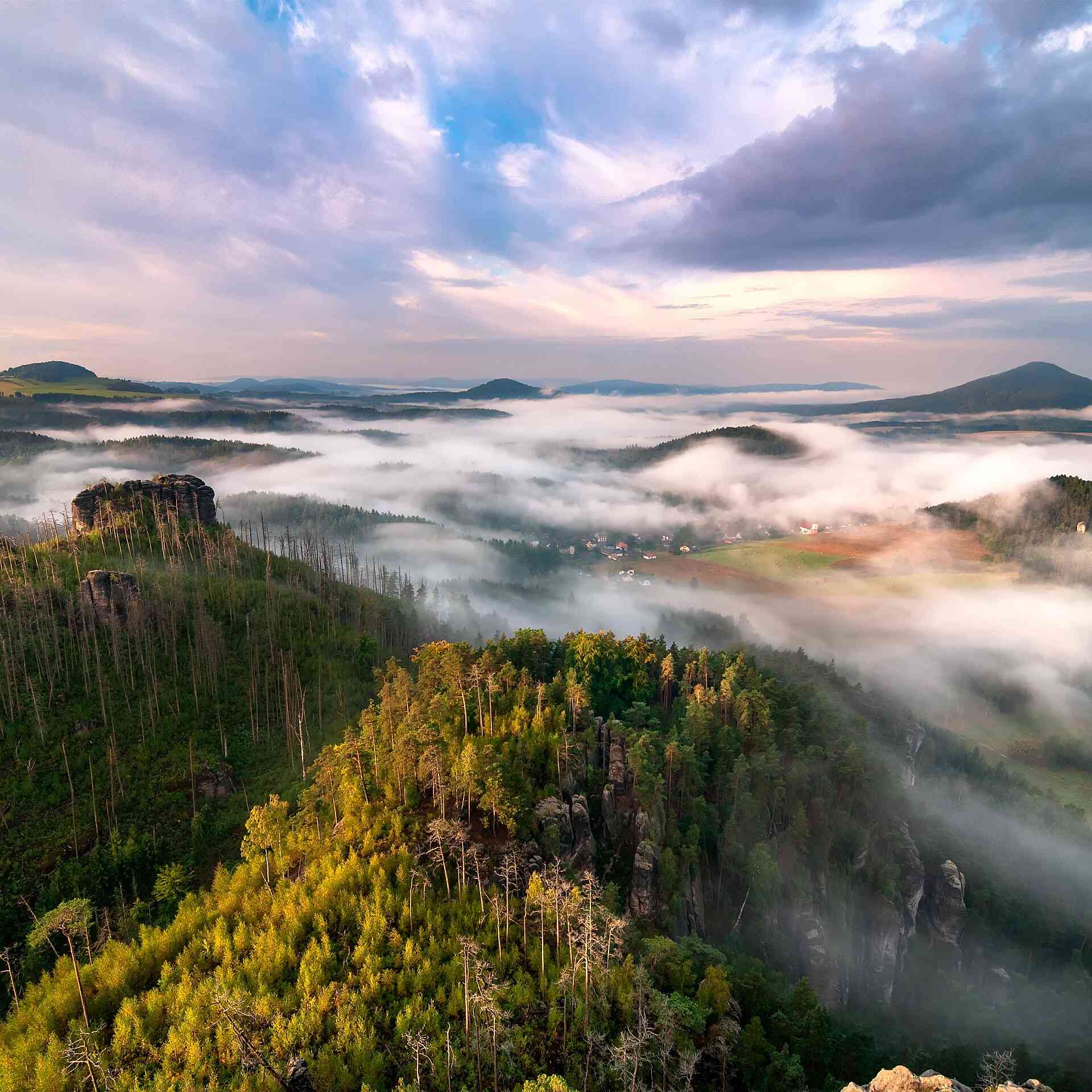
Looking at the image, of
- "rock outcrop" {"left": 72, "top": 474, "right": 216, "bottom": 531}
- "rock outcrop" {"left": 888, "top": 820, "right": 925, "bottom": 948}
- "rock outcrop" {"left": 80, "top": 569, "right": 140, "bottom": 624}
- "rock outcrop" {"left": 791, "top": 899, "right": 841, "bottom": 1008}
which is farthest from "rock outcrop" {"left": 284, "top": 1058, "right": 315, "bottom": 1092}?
"rock outcrop" {"left": 72, "top": 474, "right": 216, "bottom": 531}

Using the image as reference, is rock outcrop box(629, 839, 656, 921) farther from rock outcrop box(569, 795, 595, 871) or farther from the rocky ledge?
the rocky ledge

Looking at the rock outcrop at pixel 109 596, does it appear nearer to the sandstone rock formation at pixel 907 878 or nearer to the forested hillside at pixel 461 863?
the forested hillside at pixel 461 863

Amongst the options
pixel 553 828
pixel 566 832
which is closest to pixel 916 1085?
pixel 553 828

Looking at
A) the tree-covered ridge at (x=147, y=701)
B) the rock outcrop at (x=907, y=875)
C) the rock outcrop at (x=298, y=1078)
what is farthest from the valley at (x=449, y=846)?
the rock outcrop at (x=907, y=875)

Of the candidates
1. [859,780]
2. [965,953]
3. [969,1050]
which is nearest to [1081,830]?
[965,953]

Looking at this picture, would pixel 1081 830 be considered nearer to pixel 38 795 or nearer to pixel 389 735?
pixel 389 735
